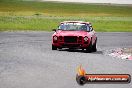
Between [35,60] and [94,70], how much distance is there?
165 inches

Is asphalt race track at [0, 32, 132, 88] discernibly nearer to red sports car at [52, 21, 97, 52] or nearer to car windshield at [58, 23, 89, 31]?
red sports car at [52, 21, 97, 52]

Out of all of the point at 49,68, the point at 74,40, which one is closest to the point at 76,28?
the point at 74,40

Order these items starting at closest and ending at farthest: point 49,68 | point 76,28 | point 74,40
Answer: point 49,68, point 74,40, point 76,28

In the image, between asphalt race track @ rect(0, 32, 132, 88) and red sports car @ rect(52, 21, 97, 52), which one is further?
red sports car @ rect(52, 21, 97, 52)

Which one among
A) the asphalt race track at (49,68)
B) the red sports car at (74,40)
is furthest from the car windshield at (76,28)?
the asphalt race track at (49,68)

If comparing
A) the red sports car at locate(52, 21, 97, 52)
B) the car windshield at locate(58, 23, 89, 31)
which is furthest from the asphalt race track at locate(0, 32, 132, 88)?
the car windshield at locate(58, 23, 89, 31)

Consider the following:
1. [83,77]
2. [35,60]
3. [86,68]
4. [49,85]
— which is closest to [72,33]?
[35,60]

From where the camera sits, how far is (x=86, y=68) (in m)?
18.5

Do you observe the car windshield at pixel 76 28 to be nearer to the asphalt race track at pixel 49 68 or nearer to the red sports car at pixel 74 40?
the red sports car at pixel 74 40

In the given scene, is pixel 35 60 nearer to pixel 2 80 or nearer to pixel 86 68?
pixel 86 68

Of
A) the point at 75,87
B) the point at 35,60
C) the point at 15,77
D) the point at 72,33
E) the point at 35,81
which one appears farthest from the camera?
the point at 72,33

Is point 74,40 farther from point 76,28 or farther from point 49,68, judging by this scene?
point 49,68

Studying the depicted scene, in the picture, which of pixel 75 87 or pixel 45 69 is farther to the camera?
pixel 45 69

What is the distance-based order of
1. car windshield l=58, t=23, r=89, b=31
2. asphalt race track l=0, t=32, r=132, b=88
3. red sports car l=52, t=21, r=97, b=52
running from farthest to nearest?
car windshield l=58, t=23, r=89, b=31 < red sports car l=52, t=21, r=97, b=52 < asphalt race track l=0, t=32, r=132, b=88
